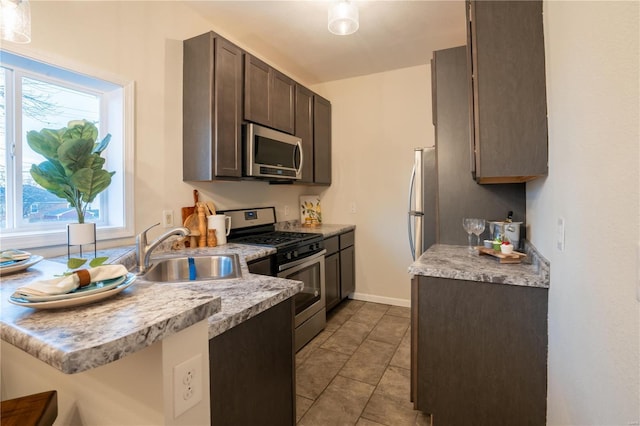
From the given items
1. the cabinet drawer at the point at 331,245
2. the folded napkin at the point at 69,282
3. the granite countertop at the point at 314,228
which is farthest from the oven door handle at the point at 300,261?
the folded napkin at the point at 69,282

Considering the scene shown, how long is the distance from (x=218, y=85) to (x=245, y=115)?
0.99 feet

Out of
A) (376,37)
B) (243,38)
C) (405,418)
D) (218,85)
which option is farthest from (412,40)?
(405,418)

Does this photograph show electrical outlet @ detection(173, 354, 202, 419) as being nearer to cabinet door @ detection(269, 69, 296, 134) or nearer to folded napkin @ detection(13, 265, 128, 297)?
folded napkin @ detection(13, 265, 128, 297)

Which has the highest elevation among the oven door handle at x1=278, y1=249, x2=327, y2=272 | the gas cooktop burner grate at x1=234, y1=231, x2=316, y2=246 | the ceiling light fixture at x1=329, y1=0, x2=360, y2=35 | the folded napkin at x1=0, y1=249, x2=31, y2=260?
the ceiling light fixture at x1=329, y1=0, x2=360, y2=35

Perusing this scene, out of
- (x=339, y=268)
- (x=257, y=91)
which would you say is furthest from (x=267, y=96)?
(x=339, y=268)

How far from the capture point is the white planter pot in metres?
1.54

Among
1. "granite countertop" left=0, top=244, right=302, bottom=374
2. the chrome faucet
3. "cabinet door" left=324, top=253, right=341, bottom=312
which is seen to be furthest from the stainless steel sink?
"cabinet door" left=324, top=253, right=341, bottom=312

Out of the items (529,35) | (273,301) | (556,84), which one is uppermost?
(529,35)

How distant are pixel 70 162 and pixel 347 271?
275 centimetres

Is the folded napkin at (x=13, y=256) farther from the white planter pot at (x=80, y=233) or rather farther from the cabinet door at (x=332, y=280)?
the cabinet door at (x=332, y=280)

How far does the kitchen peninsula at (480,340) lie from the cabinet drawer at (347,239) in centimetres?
176

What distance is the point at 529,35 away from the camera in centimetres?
145

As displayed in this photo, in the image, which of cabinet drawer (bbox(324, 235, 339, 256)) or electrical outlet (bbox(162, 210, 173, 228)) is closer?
electrical outlet (bbox(162, 210, 173, 228))

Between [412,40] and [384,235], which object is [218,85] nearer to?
[412,40]
